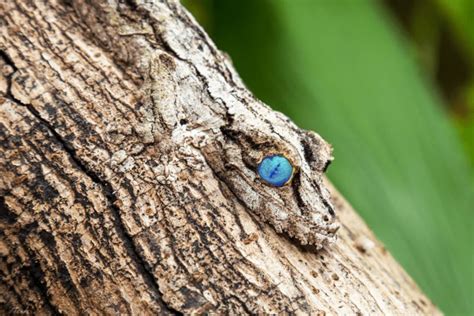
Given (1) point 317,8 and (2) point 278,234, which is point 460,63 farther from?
(2) point 278,234

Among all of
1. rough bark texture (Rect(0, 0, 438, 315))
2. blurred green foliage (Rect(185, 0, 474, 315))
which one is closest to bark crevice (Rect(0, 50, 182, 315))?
rough bark texture (Rect(0, 0, 438, 315))

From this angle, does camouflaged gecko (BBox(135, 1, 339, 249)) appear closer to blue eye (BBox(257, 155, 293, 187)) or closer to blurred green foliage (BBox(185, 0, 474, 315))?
blue eye (BBox(257, 155, 293, 187))

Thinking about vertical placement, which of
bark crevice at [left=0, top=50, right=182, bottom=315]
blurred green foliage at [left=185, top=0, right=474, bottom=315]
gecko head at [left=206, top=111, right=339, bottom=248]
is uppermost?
blurred green foliage at [left=185, top=0, right=474, bottom=315]

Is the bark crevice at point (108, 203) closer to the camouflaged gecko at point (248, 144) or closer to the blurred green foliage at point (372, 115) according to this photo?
the camouflaged gecko at point (248, 144)

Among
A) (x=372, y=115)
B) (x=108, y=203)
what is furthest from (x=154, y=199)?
(x=372, y=115)

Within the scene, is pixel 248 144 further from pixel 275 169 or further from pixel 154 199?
pixel 154 199

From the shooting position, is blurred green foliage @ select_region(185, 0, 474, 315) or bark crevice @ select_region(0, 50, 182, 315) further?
blurred green foliage @ select_region(185, 0, 474, 315)
